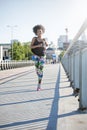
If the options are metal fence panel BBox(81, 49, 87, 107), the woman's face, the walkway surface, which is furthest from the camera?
the woman's face

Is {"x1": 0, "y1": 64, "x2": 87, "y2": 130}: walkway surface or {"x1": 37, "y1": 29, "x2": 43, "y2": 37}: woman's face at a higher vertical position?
{"x1": 37, "y1": 29, "x2": 43, "y2": 37}: woman's face

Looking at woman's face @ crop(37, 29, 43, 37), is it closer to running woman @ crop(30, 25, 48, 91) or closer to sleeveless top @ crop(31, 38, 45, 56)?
running woman @ crop(30, 25, 48, 91)

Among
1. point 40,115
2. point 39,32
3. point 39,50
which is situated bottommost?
point 40,115

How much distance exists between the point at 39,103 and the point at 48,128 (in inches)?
85.3

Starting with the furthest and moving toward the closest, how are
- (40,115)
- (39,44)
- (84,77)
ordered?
1. (39,44)
2. (84,77)
3. (40,115)

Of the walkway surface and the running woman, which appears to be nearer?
the walkway surface

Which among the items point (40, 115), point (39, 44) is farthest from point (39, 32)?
point (40, 115)

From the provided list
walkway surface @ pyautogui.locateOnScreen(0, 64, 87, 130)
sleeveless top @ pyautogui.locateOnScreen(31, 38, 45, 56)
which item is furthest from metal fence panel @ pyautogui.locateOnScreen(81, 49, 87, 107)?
sleeveless top @ pyautogui.locateOnScreen(31, 38, 45, 56)

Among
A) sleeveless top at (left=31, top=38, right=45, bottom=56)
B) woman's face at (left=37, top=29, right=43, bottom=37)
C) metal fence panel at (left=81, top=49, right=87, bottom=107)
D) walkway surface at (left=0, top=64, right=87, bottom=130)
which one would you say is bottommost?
walkway surface at (left=0, top=64, right=87, bottom=130)

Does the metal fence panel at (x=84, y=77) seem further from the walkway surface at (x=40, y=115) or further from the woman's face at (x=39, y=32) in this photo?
the woman's face at (x=39, y=32)

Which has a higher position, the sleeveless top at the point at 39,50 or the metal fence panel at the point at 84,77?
the sleeveless top at the point at 39,50

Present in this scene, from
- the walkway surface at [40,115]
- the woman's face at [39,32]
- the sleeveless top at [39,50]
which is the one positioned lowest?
the walkway surface at [40,115]

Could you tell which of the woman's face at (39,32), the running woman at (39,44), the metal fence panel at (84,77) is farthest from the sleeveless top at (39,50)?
the metal fence panel at (84,77)

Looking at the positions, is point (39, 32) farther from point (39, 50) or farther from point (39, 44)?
point (39, 50)
